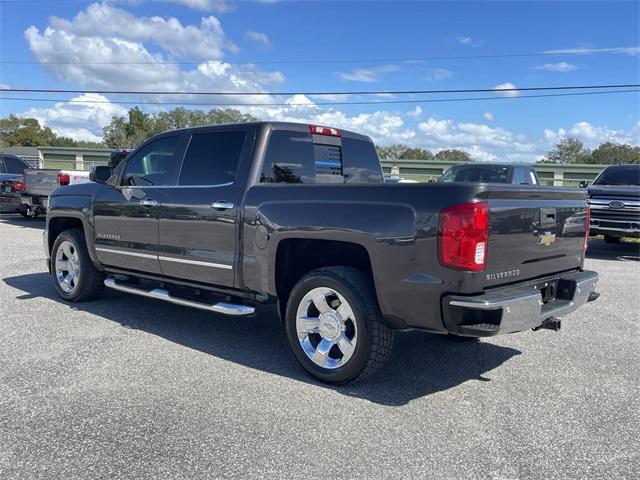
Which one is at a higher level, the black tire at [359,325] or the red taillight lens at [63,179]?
the red taillight lens at [63,179]

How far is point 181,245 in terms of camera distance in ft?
16.8

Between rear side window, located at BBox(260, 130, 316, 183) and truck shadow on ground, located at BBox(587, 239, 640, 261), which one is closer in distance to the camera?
rear side window, located at BBox(260, 130, 316, 183)

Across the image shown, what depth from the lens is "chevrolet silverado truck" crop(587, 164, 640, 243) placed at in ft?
36.0

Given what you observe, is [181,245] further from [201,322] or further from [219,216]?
[201,322]

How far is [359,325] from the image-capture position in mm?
3863

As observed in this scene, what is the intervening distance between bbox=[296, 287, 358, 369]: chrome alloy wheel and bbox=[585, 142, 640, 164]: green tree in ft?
210

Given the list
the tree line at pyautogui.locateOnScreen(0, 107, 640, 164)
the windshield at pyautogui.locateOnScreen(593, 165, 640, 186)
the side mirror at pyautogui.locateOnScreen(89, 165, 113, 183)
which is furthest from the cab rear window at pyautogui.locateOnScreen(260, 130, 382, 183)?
the tree line at pyautogui.locateOnScreen(0, 107, 640, 164)

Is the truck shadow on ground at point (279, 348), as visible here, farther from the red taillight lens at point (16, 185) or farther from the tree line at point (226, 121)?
the tree line at point (226, 121)

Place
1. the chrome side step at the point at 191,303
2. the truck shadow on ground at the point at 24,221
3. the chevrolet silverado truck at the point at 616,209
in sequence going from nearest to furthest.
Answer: the chrome side step at the point at 191,303
the chevrolet silverado truck at the point at 616,209
the truck shadow on ground at the point at 24,221

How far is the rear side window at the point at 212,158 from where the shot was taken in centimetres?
484

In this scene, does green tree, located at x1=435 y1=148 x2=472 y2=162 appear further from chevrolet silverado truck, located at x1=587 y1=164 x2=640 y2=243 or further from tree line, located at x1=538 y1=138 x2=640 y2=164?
chevrolet silverado truck, located at x1=587 y1=164 x2=640 y2=243

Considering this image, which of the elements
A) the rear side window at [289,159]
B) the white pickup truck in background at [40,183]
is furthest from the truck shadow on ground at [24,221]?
the rear side window at [289,159]

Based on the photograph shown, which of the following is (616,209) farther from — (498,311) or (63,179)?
(63,179)

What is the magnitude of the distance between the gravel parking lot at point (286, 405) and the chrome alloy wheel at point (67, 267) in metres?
0.63
